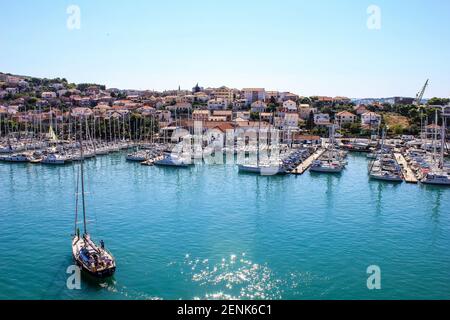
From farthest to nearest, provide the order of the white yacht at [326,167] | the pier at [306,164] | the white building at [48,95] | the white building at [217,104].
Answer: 1. the white building at [48,95]
2. the white building at [217,104]
3. the pier at [306,164]
4. the white yacht at [326,167]

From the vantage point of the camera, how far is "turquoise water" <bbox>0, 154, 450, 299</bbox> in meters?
21.5

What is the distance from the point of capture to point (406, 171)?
53.2m

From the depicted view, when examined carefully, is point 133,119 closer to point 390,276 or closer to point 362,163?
point 362,163

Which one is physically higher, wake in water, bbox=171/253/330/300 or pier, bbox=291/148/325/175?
pier, bbox=291/148/325/175

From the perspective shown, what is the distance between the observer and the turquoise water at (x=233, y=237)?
2152 cm

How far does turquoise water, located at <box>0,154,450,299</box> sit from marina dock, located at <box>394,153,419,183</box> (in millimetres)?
2543

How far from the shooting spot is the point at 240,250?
85.7ft

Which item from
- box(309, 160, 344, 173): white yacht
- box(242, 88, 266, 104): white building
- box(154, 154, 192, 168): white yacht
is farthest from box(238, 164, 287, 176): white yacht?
box(242, 88, 266, 104): white building

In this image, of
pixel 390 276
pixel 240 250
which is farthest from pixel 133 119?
pixel 390 276

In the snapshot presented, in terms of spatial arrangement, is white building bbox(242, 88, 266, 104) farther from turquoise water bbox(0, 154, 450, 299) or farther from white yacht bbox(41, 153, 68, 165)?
turquoise water bbox(0, 154, 450, 299)

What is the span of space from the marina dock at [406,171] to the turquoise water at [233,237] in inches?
100

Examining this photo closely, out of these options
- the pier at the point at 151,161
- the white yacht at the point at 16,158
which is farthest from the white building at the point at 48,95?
the pier at the point at 151,161

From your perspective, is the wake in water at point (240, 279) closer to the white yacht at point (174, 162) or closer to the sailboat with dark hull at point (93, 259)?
the sailboat with dark hull at point (93, 259)

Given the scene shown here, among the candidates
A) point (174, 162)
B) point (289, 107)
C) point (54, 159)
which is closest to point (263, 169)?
point (174, 162)
